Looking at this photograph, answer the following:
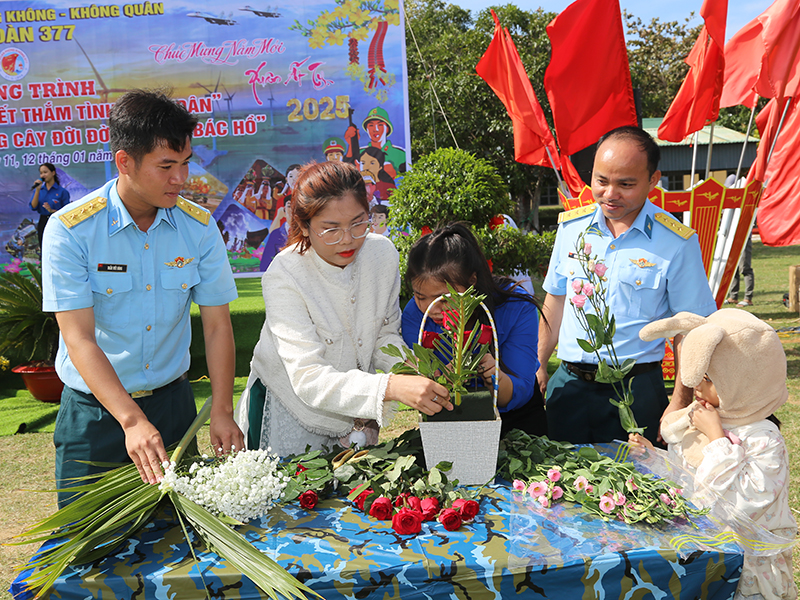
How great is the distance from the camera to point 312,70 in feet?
21.1

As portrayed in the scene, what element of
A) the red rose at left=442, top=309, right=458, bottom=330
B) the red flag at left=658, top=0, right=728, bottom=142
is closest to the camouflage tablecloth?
the red rose at left=442, top=309, right=458, bottom=330

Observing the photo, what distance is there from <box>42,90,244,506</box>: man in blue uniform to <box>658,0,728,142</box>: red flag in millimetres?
3920

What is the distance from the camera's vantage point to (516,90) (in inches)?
198

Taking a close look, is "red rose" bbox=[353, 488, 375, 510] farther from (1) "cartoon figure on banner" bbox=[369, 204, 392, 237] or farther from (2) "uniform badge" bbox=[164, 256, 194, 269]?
(1) "cartoon figure on banner" bbox=[369, 204, 392, 237]

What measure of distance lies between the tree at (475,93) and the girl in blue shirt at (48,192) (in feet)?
29.9

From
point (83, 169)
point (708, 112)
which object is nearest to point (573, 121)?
point (708, 112)

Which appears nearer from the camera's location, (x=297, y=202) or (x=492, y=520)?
(x=492, y=520)

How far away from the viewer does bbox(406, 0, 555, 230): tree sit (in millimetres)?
14766

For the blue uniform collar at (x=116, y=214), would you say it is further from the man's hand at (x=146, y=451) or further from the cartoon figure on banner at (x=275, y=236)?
the cartoon figure on banner at (x=275, y=236)

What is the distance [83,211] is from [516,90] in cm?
390

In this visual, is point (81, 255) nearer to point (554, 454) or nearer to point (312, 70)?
point (554, 454)

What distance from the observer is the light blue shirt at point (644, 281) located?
87.0 inches

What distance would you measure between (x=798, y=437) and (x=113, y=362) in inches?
167

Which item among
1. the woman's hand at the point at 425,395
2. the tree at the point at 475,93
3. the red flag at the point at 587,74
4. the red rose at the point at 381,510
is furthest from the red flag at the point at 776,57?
the tree at the point at 475,93
